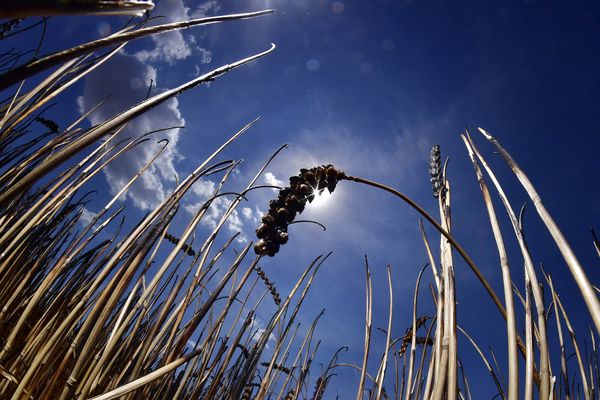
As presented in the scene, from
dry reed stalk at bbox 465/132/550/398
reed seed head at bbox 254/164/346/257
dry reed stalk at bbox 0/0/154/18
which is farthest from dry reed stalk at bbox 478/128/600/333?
dry reed stalk at bbox 0/0/154/18

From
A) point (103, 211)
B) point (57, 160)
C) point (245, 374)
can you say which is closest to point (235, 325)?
point (245, 374)

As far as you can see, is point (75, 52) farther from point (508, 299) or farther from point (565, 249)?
point (508, 299)

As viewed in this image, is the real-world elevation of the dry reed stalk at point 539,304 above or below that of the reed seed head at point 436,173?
below

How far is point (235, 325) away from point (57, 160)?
5.14ft

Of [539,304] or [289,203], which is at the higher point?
[289,203]

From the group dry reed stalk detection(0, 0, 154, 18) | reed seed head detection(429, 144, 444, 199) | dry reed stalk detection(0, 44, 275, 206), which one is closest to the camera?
dry reed stalk detection(0, 0, 154, 18)

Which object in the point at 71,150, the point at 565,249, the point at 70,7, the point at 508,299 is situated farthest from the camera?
the point at 508,299

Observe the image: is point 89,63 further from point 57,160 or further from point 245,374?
point 245,374

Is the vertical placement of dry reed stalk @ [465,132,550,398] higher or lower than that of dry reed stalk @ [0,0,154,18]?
higher

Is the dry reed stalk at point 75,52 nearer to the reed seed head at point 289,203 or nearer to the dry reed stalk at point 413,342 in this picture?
the reed seed head at point 289,203

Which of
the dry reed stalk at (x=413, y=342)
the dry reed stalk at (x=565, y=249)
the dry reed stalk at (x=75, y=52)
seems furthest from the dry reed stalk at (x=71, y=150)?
the dry reed stalk at (x=413, y=342)

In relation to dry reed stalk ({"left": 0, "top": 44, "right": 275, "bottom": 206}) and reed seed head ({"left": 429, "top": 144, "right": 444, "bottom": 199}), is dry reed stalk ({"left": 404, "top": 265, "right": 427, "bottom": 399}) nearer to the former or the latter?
reed seed head ({"left": 429, "top": 144, "right": 444, "bottom": 199})

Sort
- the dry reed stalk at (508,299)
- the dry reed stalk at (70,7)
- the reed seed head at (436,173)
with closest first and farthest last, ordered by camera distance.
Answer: the dry reed stalk at (70,7) → the dry reed stalk at (508,299) → the reed seed head at (436,173)

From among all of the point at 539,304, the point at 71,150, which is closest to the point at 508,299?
the point at 539,304
